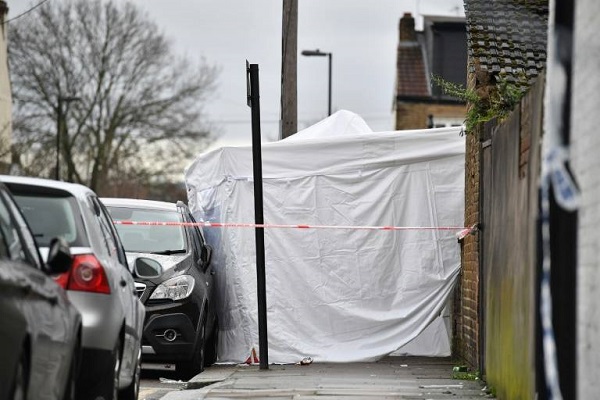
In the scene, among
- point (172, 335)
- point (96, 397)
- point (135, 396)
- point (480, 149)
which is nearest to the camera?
point (96, 397)

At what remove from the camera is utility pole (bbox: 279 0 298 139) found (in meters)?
20.2

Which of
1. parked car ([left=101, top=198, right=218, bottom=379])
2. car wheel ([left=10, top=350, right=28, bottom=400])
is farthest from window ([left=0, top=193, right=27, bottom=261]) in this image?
parked car ([left=101, top=198, right=218, bottom=379])

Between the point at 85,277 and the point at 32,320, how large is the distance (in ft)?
4.86

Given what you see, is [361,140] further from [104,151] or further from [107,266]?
[104,151]

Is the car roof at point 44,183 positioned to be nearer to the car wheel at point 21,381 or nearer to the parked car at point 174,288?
the car wheel at point 21,381

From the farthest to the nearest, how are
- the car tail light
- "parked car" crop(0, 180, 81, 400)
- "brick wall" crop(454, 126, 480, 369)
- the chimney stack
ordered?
the chimney stack < "brick wall" crop(454, 126, 480, 369) < the car tail light < "parked car" crop(0, 180, 81, 400)

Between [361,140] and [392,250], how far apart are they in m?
1.26

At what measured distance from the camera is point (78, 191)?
8.73 meters

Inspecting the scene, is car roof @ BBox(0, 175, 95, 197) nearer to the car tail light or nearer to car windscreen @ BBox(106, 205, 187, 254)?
the car tail light

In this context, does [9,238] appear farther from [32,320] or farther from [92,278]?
[92,278]

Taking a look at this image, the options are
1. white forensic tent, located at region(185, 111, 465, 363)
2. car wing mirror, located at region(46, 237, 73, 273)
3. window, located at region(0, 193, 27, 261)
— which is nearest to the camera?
window, located at region(0, 193, 27, 261)

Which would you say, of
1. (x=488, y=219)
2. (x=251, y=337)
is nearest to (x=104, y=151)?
(x=251, y=337)

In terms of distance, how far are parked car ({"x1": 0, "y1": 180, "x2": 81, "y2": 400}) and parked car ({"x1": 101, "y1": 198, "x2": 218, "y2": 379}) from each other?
237 inches

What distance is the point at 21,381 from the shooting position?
6184 mm
